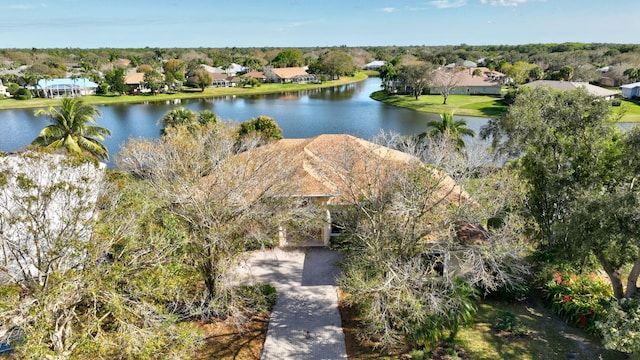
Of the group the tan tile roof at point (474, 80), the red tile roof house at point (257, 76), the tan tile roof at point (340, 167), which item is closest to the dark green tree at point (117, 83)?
the red tile roof house at point (257, 76)

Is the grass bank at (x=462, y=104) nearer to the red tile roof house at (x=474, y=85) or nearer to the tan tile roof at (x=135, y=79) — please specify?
the red tile roof house at (x=474, y=85)

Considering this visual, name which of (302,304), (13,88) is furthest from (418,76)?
(13,88)

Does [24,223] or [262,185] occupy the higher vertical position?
[24,223]

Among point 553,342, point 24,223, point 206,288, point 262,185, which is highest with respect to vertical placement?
point 24,223

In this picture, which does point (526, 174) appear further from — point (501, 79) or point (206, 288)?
point (501, 79)

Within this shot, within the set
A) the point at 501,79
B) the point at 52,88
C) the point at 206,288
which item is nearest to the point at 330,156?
the point at 206,288

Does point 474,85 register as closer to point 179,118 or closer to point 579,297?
Answer: point 179,118

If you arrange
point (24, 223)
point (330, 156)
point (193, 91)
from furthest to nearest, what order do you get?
point (193, 91)
point (330, 156)
point (24, 223)
